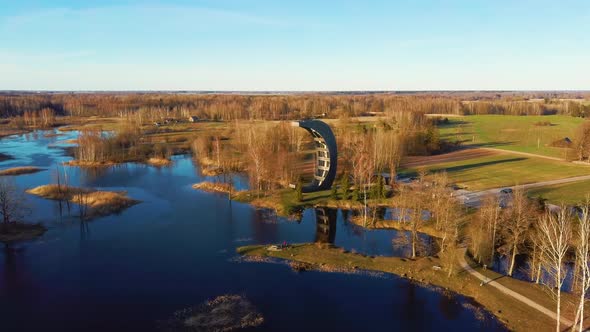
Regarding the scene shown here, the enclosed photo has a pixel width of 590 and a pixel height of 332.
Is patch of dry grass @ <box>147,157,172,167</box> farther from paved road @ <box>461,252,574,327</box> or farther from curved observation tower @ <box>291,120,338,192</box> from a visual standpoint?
paved road @ <box>461,252,574,327</box>

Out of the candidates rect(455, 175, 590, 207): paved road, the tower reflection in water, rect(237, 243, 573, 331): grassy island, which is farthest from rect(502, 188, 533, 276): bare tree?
the tower reflection in water

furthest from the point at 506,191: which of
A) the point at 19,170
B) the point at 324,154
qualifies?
the point at 19,170

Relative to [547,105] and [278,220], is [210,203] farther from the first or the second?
[547,105]

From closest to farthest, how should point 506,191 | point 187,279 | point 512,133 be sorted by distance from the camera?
point 187,279, point 506,191, point 512,133

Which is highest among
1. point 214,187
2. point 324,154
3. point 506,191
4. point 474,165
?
point 324,154

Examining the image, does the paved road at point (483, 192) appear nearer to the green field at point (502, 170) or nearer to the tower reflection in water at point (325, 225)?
the green field at point (502, 170)

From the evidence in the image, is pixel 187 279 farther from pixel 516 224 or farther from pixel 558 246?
pixel 516 224

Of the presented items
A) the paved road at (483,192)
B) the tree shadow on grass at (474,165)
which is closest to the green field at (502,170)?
the tree shadow on grass at (474,165)

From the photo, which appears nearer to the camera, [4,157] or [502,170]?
[502,170]
